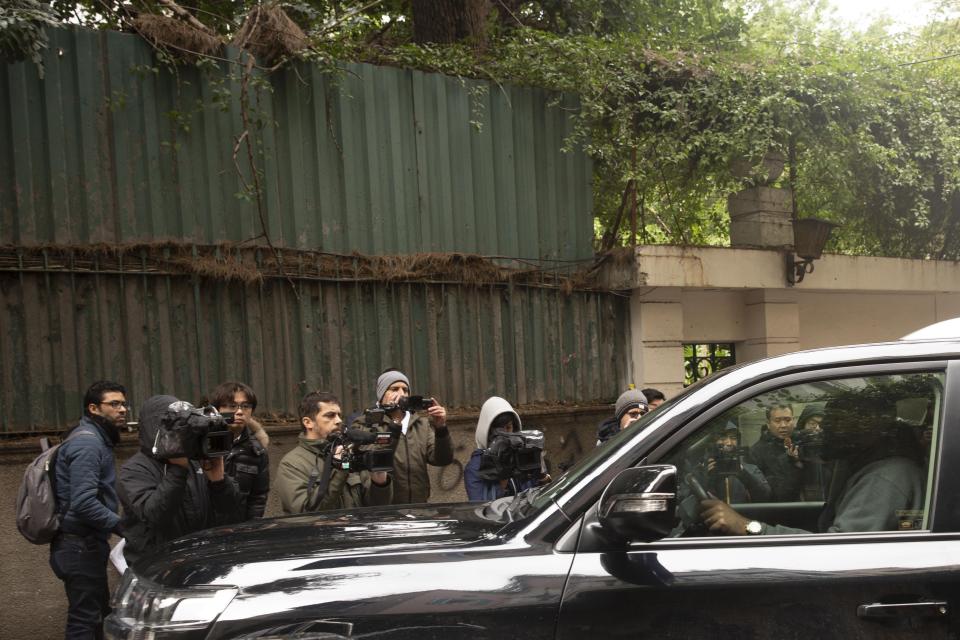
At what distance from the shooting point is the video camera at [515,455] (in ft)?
15.4

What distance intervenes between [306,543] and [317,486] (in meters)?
1.98

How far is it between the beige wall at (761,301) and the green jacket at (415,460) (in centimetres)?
389

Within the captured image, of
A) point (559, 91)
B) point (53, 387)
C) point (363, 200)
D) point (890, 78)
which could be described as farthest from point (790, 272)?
point (53, 387)

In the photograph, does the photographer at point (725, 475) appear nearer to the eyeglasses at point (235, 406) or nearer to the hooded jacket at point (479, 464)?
the hooded jacket at point (479, 464)

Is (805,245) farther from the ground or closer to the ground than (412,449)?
farther from the ground

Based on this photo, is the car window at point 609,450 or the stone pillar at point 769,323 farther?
the stone pillar at point 769,323

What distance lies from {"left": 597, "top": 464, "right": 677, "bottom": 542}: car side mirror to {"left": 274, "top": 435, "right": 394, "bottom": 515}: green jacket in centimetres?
243

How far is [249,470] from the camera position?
5059 millimetres

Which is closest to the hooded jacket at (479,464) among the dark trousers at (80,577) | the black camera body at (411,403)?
the black camera body at (411,403)

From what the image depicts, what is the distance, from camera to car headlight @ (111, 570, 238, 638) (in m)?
2.52

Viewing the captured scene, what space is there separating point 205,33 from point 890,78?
728 centimetres

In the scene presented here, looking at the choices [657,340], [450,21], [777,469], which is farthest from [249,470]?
[450,21]

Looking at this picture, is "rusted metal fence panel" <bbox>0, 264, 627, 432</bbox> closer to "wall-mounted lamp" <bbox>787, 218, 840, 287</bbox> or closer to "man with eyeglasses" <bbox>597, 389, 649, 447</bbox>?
"man with eyeglasses" <bbox>597, 389, 649, 447</bbox>

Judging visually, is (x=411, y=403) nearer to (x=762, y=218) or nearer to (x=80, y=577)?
(x=80, y=577)
